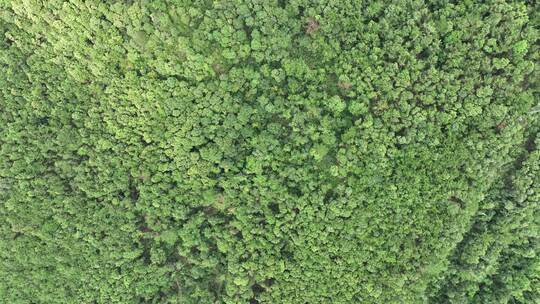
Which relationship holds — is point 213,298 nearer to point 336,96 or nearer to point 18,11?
point 336,96

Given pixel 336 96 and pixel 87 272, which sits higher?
pixel 336 96

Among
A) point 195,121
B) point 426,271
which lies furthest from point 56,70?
point 426,271

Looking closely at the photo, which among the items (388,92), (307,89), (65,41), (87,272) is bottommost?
(87,272)

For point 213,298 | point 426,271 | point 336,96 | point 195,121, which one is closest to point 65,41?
point 195,121

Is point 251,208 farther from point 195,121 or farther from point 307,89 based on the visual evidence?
point 307,89

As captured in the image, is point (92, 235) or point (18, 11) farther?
point (92, 235)

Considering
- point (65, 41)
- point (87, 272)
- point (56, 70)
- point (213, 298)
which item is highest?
point (65, 41)
